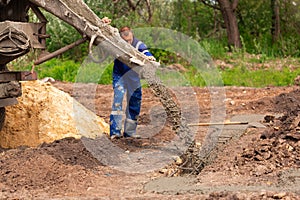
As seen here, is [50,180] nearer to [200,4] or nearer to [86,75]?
[86,75]

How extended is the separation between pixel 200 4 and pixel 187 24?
1.24 metres

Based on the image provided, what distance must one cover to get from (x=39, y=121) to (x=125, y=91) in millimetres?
1128

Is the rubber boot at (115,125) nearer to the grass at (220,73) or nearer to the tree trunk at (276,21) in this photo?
the grass at (220,73)

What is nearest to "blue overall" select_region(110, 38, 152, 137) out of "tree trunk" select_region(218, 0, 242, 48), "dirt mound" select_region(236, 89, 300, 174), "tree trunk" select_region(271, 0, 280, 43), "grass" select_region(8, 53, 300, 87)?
"dirt mound" select_region(236, 89, 300, 174)

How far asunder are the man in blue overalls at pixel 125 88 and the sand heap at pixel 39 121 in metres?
0.31

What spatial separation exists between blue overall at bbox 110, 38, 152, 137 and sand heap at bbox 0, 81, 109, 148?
1.05 feet

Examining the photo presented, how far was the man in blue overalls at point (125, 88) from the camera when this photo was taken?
277 inches

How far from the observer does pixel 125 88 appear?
7.29m

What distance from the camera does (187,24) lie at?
2112cm

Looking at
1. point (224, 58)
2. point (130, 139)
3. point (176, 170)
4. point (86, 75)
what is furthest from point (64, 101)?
point (224, 58)

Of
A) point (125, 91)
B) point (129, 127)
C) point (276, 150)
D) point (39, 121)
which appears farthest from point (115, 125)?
point (276, 150)

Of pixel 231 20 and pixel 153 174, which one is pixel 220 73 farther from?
pixel 153 174

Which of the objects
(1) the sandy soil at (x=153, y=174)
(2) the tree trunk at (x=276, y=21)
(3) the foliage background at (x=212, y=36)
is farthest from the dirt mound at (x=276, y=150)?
(2) the tree trunk at (x=276, y=21)

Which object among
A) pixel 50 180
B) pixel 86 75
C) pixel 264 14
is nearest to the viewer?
pixel 50 180
